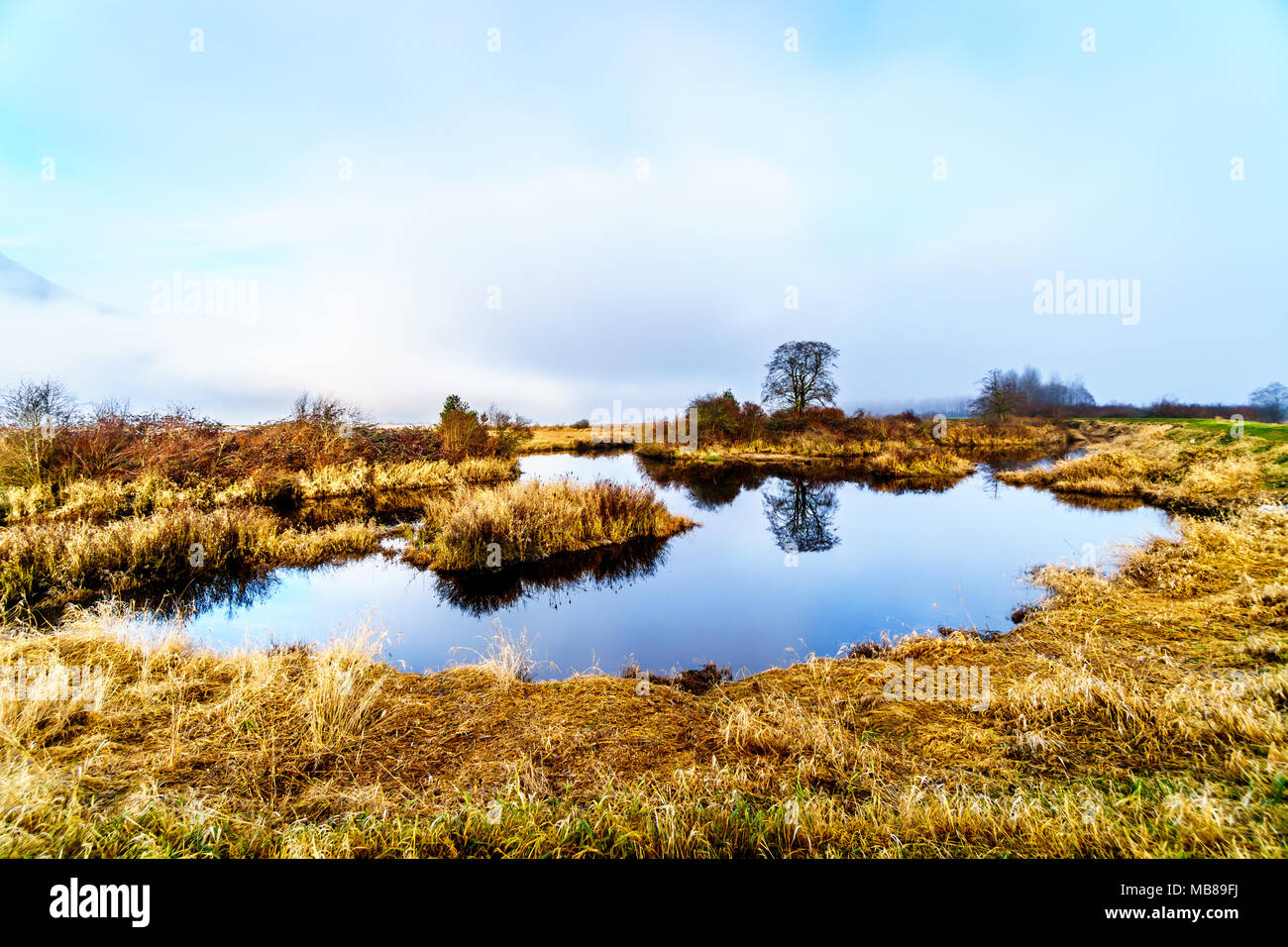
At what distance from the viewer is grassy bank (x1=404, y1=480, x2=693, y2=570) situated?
10424 mm

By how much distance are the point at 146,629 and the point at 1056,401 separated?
78.3 metres

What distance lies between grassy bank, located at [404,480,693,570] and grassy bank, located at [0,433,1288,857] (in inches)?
206

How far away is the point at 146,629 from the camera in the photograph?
518cm

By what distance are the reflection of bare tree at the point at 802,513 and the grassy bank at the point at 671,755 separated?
6.13 meters

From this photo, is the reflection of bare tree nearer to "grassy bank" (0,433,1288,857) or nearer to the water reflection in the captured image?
the water reflection

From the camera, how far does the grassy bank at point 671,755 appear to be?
8.10ft

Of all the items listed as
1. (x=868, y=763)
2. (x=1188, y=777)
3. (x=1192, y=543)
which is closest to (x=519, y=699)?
(x=868, y=763)

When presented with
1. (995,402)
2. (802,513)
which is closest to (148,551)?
(802,513)

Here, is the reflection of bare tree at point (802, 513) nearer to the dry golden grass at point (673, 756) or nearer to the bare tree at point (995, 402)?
the dry golden grass at point (673, 756)

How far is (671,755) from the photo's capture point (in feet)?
12.3

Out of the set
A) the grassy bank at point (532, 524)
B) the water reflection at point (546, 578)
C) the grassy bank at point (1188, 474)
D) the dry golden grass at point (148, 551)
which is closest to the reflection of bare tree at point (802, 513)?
the grassy bank at point (532, 524)

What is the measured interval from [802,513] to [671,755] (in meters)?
12.8

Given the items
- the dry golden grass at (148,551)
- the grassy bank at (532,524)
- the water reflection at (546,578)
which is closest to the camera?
the dry golden grass at (148,551)
